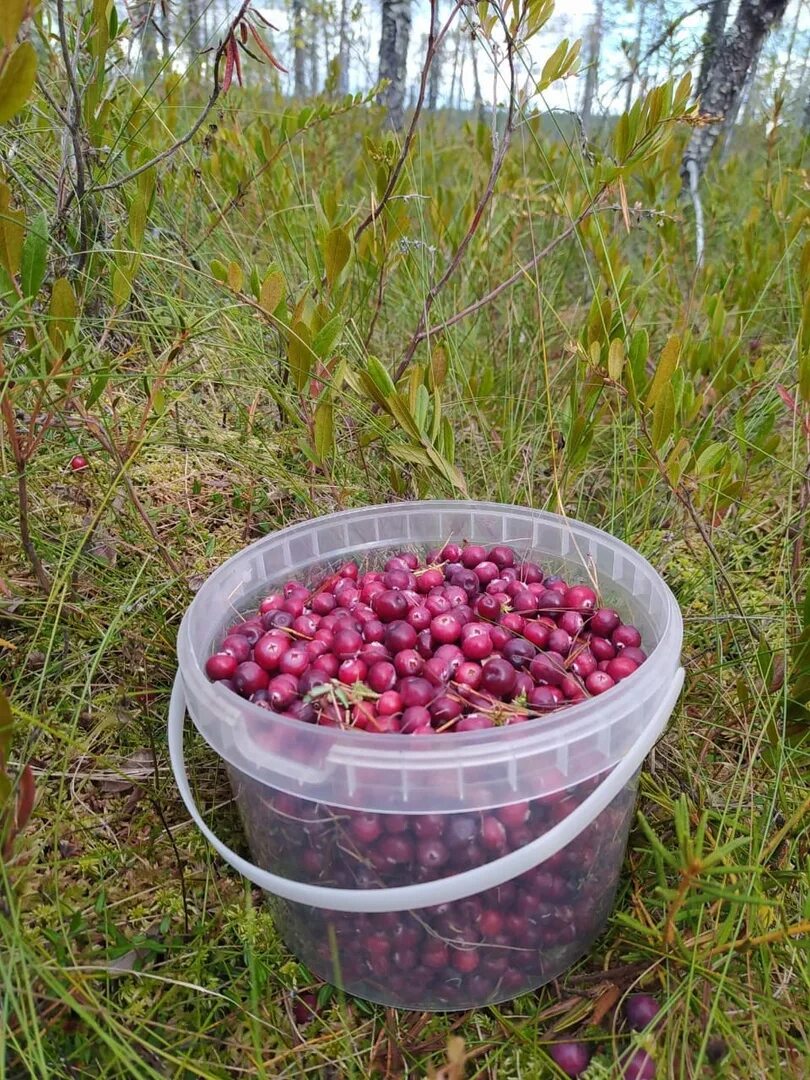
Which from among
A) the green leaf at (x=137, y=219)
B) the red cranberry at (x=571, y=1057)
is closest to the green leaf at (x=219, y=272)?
the green leaf at (x=137, y=219)

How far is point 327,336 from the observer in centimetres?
164

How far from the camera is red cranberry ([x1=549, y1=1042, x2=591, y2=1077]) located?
1178 mm

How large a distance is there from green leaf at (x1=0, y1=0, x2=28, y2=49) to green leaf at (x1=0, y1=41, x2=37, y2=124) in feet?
0.05

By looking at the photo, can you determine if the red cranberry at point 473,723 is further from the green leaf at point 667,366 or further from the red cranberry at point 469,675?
the green leaf at point 667,366

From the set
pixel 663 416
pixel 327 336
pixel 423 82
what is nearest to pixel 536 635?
pixel 663 416

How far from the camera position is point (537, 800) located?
1.15 meters

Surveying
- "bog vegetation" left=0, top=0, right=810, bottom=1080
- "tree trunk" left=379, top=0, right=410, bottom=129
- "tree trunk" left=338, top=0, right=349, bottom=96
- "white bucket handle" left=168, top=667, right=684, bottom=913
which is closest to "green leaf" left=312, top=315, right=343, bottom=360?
"bog vegetation" left=0, top=0, right=810, bottom=1080

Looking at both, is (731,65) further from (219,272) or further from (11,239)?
(11,239)

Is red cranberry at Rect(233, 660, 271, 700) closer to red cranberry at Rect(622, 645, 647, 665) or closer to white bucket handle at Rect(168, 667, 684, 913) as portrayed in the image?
white bucket handle at Rect(168, 667, 684, 913)

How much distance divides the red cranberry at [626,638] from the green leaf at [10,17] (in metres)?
1.30

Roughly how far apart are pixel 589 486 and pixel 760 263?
1.17m

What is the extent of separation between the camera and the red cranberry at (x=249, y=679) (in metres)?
1.36

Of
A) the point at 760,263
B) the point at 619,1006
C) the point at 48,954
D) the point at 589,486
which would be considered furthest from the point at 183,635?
the point at 760,263

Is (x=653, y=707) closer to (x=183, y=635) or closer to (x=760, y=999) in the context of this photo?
(x=760, y=999)
